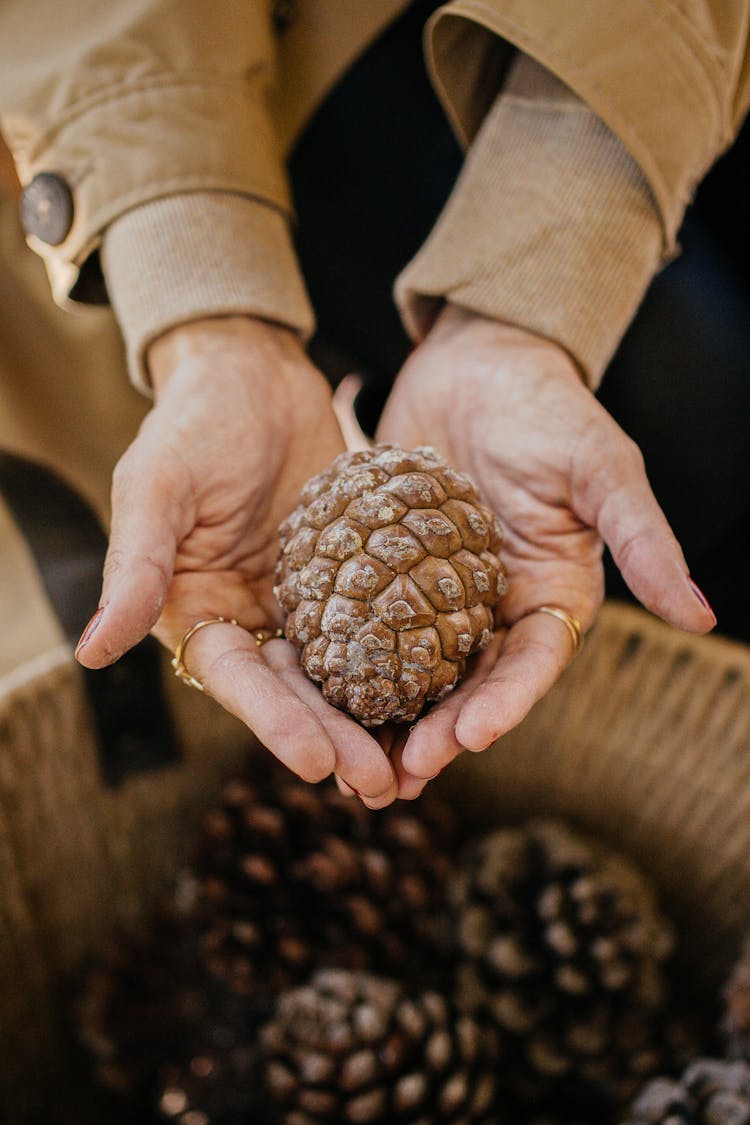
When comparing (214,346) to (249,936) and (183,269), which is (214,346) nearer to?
(183,269)

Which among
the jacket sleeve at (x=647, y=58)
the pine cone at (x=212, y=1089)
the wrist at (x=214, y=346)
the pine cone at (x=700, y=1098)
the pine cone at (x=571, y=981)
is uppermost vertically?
the jacket sleeve at (x=647, y=58)

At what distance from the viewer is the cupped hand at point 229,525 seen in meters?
0.58

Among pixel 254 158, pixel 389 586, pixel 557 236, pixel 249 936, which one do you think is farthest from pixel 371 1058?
pixel 254 158

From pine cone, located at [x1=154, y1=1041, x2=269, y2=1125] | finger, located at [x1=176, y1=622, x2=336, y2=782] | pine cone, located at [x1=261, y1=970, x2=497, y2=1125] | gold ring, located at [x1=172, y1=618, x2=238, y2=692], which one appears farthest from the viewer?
pine cone, located at [x1=154, y1=1041, x2=269, y2=1125]

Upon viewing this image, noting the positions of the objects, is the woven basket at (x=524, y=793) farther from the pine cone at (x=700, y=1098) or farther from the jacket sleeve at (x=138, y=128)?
the jacket sleeve at (x=138, y=128)

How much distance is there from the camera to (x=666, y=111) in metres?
0.76

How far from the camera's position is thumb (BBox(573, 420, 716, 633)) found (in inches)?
24.1

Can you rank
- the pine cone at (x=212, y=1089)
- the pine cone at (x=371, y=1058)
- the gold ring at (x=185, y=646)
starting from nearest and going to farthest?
the gold ring at (x=185, y=646)
the pine cone at (x=371, y=1058)
the pine cone at (x=212, y=1089)

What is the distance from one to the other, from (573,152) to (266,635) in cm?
55

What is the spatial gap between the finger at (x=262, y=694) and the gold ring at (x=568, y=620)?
21cm

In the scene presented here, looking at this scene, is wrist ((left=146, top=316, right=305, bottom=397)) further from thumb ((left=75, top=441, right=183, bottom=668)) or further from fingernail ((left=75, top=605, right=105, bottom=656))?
fingernail ((left=75, top=605, right=105, bottom=656))

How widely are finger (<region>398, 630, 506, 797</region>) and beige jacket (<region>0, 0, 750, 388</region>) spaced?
0.37 metres

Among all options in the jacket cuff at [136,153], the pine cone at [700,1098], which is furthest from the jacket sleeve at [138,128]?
the pine cone at [700,1098]

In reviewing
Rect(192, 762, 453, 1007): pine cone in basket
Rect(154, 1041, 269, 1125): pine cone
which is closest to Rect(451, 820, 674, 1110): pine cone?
Rect(192, 762, 453, 1007): pine cone in basket
